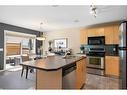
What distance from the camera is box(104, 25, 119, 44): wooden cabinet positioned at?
4.57m

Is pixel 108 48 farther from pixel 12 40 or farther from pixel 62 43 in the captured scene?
pixel 12 40

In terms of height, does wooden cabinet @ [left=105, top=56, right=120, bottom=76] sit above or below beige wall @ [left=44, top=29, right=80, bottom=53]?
below

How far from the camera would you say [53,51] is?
7043 mm

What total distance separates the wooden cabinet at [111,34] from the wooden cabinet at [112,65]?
0.65 m

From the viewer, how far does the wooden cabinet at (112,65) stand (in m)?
4.45

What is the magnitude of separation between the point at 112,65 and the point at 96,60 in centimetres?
65

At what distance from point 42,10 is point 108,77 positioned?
3.46 meters

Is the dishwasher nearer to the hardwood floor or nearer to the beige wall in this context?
the hardwood floor

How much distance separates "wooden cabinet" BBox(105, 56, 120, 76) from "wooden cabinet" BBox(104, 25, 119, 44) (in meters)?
0.65

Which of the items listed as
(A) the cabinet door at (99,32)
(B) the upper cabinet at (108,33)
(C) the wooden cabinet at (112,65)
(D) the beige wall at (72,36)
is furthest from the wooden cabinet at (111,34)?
(D) the beige wall at (72,36)

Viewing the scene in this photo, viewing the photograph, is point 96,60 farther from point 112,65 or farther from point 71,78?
point 71,78

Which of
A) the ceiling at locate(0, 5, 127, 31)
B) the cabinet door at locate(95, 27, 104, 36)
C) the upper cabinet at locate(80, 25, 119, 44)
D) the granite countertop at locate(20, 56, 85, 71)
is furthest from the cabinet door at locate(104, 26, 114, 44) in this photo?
the granite countertop at locate(20, 56, 85, 71)

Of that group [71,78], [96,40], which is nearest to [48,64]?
[71,78]

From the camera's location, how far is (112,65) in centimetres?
454
